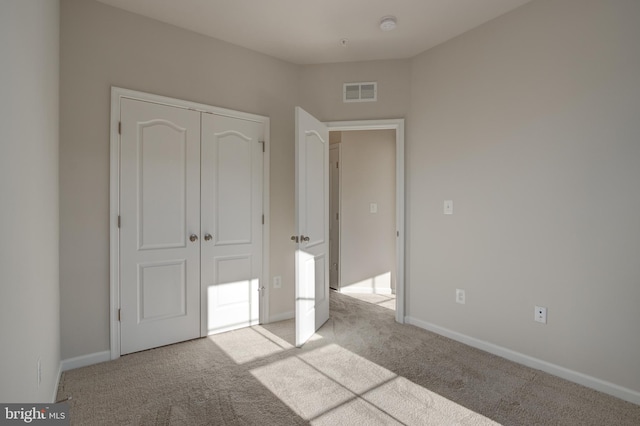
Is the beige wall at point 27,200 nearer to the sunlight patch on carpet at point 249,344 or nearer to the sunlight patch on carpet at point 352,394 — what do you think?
the sunlight patch on carpet at point 249,344

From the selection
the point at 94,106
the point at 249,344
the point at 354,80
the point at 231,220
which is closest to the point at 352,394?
the point at 249,344

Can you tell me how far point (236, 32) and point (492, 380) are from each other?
3.35 meters

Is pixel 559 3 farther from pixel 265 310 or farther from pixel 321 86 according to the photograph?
pixel 265 310

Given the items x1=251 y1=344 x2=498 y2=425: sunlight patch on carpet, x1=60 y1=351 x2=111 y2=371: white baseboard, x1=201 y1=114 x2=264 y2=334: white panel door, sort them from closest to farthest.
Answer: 1. x1=251 y1=344 x2=498 y2=425: sunlight patch on carpet
2. x1=60 y1=351 x2=111 y2=371: white baseboard
3. x1=201 y1=114 x2=264 y2=334: white panel door

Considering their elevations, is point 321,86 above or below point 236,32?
below

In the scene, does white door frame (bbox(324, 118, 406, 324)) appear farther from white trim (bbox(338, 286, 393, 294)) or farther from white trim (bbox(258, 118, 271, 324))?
white trim (bbox(338, 286, 393, 294))

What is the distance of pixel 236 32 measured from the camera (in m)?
2.96

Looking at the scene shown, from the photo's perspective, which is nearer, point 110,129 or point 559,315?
point 559,315

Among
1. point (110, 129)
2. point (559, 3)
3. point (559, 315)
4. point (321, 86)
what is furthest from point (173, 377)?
point (559, 3)

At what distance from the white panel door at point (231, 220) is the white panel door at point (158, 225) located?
0.10 meters

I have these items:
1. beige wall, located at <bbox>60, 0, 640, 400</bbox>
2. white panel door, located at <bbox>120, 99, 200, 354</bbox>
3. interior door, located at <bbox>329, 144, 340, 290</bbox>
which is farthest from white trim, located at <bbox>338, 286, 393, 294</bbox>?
white panel door, located at <bbox>120, 99, 200, 354</bbox>

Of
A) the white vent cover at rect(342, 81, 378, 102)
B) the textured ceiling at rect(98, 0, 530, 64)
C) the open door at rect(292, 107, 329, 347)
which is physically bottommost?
the open door at rect(292, 107, 329, 347)

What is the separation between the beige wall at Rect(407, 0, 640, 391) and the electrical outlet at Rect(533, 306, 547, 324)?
0.12ft

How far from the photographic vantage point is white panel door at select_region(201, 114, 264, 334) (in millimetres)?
3041
